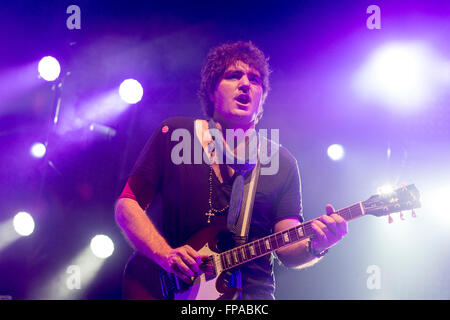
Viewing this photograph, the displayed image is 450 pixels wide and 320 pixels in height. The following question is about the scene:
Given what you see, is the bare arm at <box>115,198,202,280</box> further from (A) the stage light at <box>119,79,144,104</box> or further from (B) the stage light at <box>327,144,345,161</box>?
(B) the stage light at <box>327,144,345,161</box>

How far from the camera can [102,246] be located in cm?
438

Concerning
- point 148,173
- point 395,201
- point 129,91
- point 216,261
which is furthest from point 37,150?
point 395,201

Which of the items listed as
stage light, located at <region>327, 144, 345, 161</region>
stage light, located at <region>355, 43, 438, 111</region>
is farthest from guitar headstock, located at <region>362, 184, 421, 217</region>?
stage light, located at <region>355, 43, 438, 111</region>

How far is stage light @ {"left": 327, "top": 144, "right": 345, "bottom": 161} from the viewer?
462cm

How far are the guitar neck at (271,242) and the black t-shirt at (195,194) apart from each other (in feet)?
0.27

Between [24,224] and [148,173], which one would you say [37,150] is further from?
[148,173]

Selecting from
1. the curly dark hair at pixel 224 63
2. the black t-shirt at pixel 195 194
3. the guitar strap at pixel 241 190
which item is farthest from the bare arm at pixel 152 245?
the curly dark hair at pixel 224 63

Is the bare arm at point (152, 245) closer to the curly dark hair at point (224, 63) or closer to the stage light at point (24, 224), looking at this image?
the curly dark hair at point (224, 63)

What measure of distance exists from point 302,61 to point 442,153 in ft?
6.82

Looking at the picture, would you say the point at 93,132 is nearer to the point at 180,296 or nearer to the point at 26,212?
→ the point at 26,212

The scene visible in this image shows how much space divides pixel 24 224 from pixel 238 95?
11.2ft

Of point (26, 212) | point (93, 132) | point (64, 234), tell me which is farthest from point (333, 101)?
point (26, 212)

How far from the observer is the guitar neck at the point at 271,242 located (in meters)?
2.34

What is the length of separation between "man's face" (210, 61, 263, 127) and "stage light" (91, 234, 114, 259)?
7.41 feet
